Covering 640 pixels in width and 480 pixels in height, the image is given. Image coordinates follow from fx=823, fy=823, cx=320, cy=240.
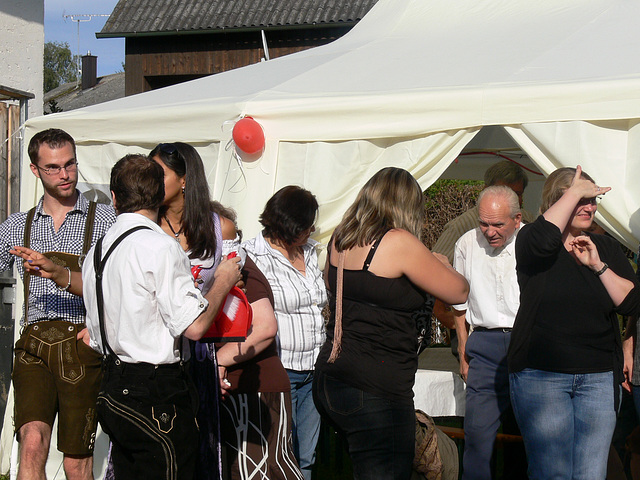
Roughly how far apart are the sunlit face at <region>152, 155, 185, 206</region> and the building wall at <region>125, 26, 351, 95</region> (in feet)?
36.8

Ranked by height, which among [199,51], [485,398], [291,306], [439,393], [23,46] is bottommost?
[439,393]

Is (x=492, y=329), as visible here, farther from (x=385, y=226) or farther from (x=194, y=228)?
(x=194, y=228)

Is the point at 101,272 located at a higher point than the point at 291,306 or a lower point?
higher

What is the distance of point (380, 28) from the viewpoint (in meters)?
5.66

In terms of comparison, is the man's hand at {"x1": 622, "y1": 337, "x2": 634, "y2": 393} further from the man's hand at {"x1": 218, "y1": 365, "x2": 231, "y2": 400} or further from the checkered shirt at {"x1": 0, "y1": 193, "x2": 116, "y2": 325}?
the checkered shirt at {"x1": 0, "y1": 193, "x2": 116, "y2": 325}

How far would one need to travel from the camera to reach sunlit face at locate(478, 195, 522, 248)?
12.7 feet

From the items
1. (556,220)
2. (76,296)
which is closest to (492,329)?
(556,220)

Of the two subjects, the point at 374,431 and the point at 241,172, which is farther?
the point at 241,172

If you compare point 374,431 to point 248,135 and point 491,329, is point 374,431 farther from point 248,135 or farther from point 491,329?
point 248,135

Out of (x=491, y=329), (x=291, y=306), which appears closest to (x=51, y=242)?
(x=291, y=306)

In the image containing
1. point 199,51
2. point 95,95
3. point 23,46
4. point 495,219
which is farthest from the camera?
point 95,95

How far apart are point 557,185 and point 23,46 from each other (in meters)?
6.42

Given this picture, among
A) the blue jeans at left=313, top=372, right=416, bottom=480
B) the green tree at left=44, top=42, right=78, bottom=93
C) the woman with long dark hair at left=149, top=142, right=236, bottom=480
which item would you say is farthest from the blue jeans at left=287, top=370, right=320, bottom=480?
the green tree at left=44, top=42, right=78, bottom=93

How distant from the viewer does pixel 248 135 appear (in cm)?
421
